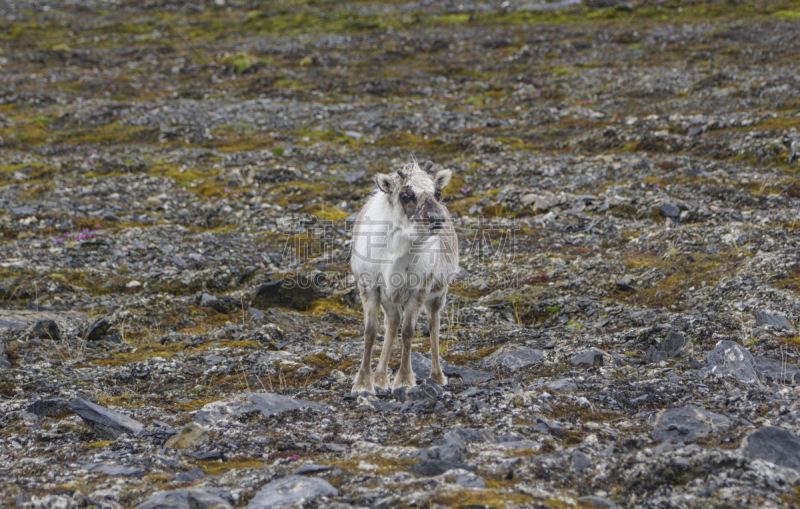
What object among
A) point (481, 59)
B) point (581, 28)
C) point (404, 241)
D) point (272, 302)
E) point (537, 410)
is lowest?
point (272, 302)

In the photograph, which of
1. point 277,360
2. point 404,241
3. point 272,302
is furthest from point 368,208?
point 272,302

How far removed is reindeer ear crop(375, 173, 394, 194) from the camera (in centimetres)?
940

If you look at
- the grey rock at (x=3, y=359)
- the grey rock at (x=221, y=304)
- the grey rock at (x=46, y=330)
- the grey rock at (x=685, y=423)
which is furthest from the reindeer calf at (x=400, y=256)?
the grey rock at (x=46, y=330)

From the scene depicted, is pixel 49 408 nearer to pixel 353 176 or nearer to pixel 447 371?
pixel 447 371

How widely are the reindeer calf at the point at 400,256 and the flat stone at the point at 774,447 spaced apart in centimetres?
495

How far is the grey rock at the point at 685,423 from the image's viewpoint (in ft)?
21.8

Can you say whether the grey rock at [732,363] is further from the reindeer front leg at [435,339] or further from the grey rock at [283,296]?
the grey rock at [283,296]

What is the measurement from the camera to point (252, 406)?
8.27m

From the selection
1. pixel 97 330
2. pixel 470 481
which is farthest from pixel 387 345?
pixel 97 330

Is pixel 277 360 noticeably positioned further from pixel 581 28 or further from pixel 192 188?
pixel 581 28

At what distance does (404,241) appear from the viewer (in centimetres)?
953

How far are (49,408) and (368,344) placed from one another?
4865mm

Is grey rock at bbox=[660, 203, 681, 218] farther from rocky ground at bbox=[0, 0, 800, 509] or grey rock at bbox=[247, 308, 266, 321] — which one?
grey rock at bbox=[247, 308, 266, 321]

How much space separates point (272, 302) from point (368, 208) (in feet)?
20.2
